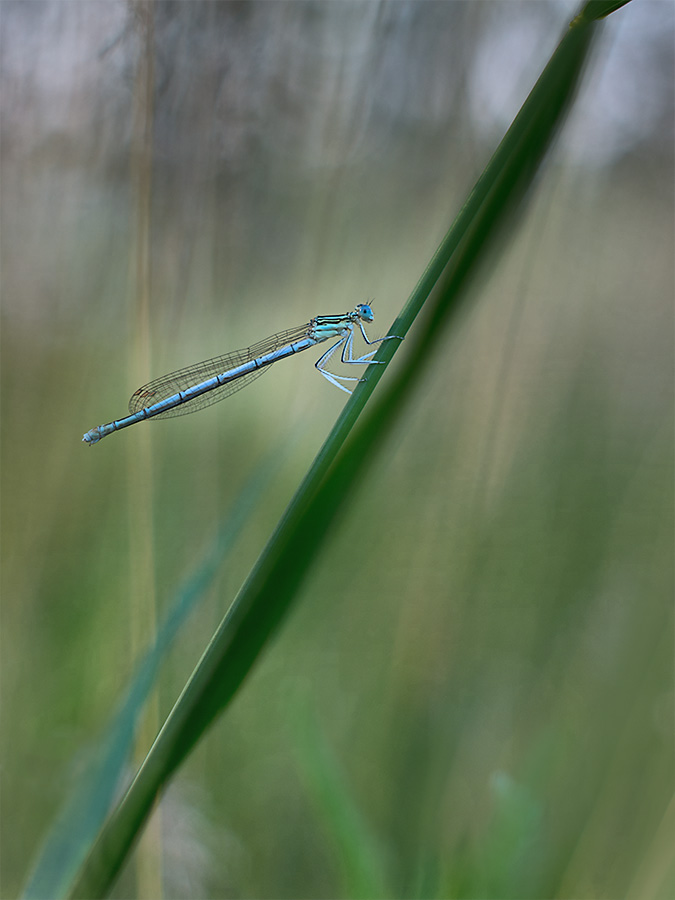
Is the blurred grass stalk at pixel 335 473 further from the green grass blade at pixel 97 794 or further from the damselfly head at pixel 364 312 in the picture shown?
the damselfly head at pixel 364 312

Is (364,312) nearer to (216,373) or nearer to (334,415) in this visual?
(334,415)

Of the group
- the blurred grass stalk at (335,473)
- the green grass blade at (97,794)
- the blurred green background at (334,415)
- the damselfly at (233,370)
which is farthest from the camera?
the damselfly at (233,370)

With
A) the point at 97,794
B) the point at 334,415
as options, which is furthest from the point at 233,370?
the point at 97,794

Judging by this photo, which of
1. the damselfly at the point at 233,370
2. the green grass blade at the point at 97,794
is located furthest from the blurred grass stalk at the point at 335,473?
the damselfly at the point at 233,370

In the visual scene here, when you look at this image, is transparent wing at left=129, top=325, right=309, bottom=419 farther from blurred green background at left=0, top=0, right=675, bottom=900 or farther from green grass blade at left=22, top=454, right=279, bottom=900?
green grass blade at left=22, top=454, right=279, bottom=900

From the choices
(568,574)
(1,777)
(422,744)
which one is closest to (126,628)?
(1,777)

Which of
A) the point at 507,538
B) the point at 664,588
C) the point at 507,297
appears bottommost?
the point at 664,588

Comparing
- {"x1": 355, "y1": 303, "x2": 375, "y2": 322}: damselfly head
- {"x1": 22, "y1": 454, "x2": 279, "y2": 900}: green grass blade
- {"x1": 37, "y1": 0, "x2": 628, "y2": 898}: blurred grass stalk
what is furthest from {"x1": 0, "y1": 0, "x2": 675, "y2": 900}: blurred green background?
{"x1": 37, "y1": 0, "x2": 628, "y2": 898}: blurred grass stalk

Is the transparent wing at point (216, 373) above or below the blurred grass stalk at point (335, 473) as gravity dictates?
above

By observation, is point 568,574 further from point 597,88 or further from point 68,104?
point 68,104
